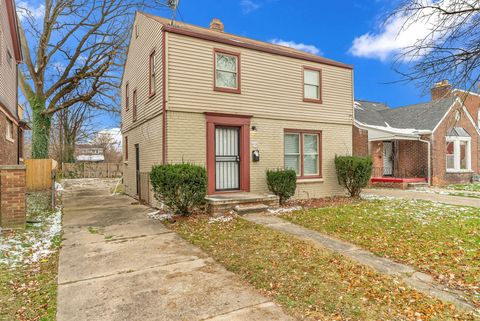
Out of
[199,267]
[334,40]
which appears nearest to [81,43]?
[334,40]

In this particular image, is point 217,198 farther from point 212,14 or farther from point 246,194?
point 212,14

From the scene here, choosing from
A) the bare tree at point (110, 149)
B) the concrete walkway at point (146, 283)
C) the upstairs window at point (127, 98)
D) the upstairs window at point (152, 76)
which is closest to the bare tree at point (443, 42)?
the concrete walkway at point (146, 283)

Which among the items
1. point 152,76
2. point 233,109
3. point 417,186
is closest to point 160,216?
point 233,109

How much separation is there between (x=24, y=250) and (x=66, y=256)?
0.93 meters

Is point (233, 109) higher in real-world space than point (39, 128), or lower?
lower

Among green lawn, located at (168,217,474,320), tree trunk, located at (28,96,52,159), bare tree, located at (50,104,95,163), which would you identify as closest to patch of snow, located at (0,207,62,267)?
green lawn, located at (168,217,474,320)

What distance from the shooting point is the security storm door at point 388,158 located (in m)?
17.7

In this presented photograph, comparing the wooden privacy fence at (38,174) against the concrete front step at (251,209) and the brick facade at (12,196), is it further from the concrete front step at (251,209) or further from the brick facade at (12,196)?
the concrete front step at (251,209)

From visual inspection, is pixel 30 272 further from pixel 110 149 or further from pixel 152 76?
pixel 110 149

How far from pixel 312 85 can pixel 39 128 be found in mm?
16587

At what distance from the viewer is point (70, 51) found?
746 inches

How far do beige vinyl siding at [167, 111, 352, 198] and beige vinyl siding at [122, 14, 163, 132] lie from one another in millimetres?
1039

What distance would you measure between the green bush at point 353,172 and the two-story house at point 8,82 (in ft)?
40.7

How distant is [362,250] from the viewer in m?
5.03
